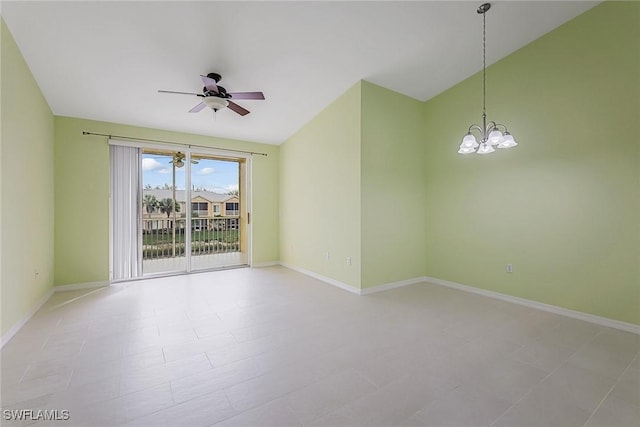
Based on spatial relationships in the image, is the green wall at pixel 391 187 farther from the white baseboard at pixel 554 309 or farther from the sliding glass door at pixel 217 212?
the sliding glass door at pixel 217 212

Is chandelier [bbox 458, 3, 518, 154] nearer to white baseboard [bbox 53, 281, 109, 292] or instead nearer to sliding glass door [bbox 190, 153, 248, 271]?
sliding glass door [bbox 190, 153, 248, 271]

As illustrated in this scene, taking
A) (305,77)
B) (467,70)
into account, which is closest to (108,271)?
(305,77)

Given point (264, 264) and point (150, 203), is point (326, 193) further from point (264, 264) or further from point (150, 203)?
point (150, 203)

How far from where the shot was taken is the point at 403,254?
4.31 m

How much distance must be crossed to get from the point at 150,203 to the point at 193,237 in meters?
1.31

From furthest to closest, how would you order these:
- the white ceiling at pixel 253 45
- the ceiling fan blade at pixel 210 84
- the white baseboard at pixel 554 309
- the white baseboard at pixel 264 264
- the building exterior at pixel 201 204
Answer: the white baseboard at pixel 264 264, the building exterior at pixel 201 204, the ceiling fan blade at pixel 210 84, the white baseboard at pixel 554 309, the white ceiling at pixel 253 45

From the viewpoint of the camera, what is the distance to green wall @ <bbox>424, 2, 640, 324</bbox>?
272 centimetres

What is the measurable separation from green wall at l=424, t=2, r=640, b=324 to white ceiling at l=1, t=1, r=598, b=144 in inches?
14.5

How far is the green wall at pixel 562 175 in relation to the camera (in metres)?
2.72

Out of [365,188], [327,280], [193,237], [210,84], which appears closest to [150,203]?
[193,237]

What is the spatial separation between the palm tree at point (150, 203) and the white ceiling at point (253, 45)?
160 centimetres

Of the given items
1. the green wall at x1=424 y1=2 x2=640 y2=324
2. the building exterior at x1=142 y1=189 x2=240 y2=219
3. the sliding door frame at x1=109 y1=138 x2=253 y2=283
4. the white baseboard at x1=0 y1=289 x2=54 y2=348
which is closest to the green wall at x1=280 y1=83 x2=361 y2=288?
the sliding door frame at x1=109 y1=138 x2=253 y2=283

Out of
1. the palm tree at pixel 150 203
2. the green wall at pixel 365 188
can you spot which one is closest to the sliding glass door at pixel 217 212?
the palm tree at pixel 150 203

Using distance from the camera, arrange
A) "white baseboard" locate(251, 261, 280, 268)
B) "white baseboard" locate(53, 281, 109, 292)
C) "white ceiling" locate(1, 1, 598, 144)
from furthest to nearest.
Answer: "white baseboard" locate(251, 261, 280, 268)
"white baseboard" locate(53, 281, 109, 292)
"white ceiling" locate(1, 1, 598, 144)
